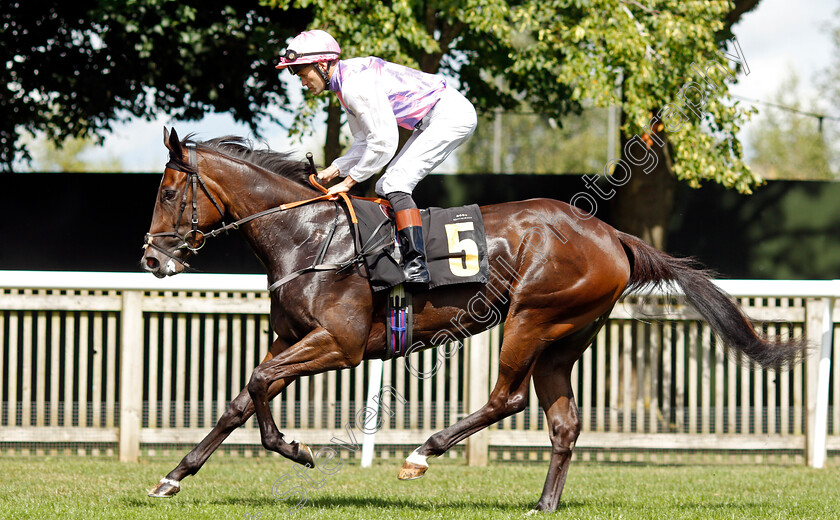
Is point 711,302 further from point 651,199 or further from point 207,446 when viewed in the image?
point 651,199

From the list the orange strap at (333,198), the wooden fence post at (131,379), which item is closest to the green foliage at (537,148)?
the wooden fence post at (131,379)

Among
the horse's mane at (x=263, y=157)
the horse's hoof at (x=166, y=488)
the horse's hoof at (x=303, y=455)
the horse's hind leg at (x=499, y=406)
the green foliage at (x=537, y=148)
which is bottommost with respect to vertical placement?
the horse's hoof at (x=166, y=488)

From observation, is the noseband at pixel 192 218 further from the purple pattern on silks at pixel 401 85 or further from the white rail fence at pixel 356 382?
the white rail fence at pixel 356 382

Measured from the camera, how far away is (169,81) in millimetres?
9711

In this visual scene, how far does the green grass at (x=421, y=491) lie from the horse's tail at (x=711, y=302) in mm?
824

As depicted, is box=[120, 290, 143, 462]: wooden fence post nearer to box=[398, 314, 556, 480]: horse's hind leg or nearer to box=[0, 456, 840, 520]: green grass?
box=[0, 456, 840, 520]: green grass

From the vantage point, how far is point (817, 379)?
22.0ft

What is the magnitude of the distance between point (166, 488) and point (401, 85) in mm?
2319

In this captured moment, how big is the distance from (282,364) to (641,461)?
11.9ft

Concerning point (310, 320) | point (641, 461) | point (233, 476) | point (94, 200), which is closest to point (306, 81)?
point (310, 320)

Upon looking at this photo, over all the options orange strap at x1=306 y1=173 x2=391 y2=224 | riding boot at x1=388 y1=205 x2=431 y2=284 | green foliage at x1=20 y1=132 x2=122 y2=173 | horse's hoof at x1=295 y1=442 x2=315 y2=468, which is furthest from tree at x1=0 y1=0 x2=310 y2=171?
green foliage at x1=20 y1=132 x2=122 y2=173

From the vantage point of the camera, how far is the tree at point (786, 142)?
36.4 metres

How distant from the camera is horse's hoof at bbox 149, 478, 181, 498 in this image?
4402mm

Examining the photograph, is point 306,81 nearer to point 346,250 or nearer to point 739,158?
point 346,250
